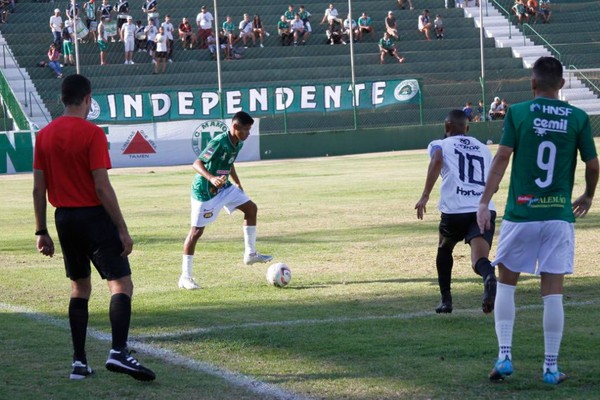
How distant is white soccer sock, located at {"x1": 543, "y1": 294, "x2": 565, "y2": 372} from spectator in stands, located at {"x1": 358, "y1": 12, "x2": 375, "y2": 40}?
136 ft

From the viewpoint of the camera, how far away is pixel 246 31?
152 feet

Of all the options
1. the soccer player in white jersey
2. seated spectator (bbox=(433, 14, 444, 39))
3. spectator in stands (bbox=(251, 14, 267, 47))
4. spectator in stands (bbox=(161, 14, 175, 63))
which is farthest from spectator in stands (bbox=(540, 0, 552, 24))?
the soccer player in white jersey

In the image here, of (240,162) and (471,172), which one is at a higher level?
(471,172)

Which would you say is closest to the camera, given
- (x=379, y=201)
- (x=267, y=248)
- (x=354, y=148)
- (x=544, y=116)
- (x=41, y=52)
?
(x=544, y=116)

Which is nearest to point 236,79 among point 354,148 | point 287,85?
point 287,85

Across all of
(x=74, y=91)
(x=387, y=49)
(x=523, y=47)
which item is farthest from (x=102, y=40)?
(x=74, y=91)

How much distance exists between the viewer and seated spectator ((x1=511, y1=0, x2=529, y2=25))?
49656 millimetres

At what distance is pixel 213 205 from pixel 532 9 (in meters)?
41.4

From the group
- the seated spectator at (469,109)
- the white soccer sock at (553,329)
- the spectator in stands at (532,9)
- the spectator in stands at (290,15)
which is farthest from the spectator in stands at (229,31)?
the white soccer sock at (553,329)

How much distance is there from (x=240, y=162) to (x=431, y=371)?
31.1 metres

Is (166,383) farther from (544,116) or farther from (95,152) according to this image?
(544,116)

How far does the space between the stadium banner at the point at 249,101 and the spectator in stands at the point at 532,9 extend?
10.7 metres

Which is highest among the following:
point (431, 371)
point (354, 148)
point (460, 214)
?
point (460, 214)

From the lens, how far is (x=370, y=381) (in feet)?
23.1
